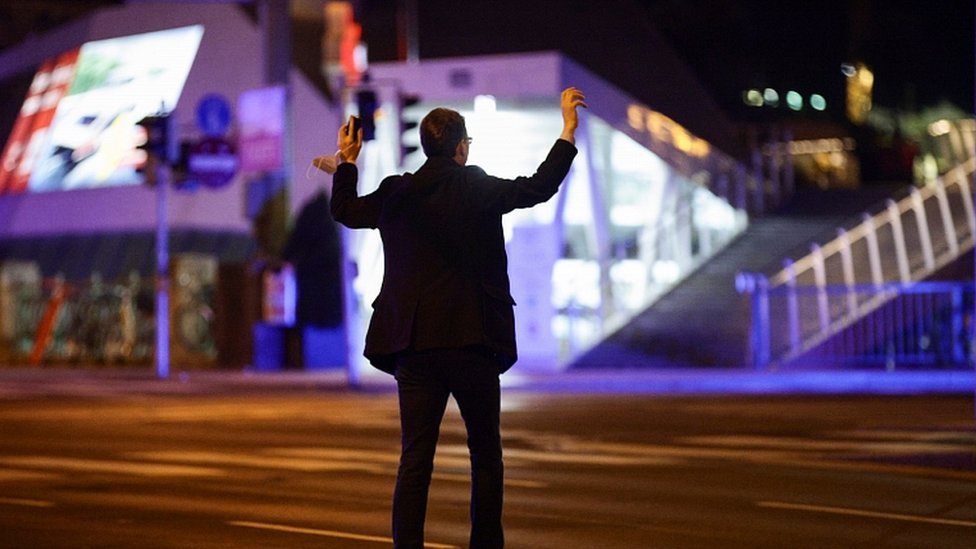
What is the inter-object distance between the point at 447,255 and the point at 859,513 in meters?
3.96

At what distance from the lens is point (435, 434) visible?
6570 mm

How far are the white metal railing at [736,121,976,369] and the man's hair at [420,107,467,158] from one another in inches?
813

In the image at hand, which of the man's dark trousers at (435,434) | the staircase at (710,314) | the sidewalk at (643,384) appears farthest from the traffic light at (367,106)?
the man's dark trousers at (435,434)

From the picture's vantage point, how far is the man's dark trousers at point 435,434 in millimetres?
6469

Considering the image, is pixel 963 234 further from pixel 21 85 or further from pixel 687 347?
pixel 21 85

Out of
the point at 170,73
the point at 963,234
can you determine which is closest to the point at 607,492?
the point at 963,234

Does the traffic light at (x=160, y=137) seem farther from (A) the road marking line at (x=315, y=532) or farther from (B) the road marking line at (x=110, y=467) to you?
(A) the road marking line at (x=315, y=532)

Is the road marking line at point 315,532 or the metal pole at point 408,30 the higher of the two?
the metal pole at point 408,30

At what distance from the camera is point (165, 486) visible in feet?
36.8

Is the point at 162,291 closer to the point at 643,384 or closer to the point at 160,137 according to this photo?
the point at 160,137

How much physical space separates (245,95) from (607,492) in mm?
24514

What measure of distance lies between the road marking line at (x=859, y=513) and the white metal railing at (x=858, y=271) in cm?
1719

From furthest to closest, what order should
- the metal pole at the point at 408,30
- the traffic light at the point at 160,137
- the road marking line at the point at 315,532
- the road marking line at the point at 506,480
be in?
the metal pole at the point at 408,30 < the traffic light at the point at 160,137 < the road marking line at the point at 506,480 < the road marking line at the point at 315,532

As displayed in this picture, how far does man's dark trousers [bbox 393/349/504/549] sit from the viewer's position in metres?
6.47
